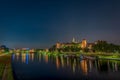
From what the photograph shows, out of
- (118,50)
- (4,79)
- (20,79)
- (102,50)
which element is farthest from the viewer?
(102,50)

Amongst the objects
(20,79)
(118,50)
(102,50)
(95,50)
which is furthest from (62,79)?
(95,50)

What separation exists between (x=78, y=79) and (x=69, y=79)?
1654mm

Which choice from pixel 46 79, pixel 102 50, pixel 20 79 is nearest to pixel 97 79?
pixel 46 79

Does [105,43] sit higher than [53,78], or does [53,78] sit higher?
[105,43]

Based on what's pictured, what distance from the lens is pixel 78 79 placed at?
3972 centimetres

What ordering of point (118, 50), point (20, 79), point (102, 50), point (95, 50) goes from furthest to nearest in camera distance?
point (95, 50) < point (102, 50) < point (118, 50) < point (20, 79)

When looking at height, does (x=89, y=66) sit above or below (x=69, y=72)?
above

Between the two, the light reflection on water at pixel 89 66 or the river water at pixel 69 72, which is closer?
the river water at pixel 69 72

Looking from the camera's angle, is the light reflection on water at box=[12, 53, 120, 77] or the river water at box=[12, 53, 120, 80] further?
the light reflection on water at box=[12, 53, 120, 77]

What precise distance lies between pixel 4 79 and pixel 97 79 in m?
18.2

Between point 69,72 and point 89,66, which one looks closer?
point 69,72

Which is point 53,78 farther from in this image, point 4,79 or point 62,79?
point 4,79

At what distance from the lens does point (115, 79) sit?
39.3 m

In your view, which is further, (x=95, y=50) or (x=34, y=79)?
(x=95, y=50)
